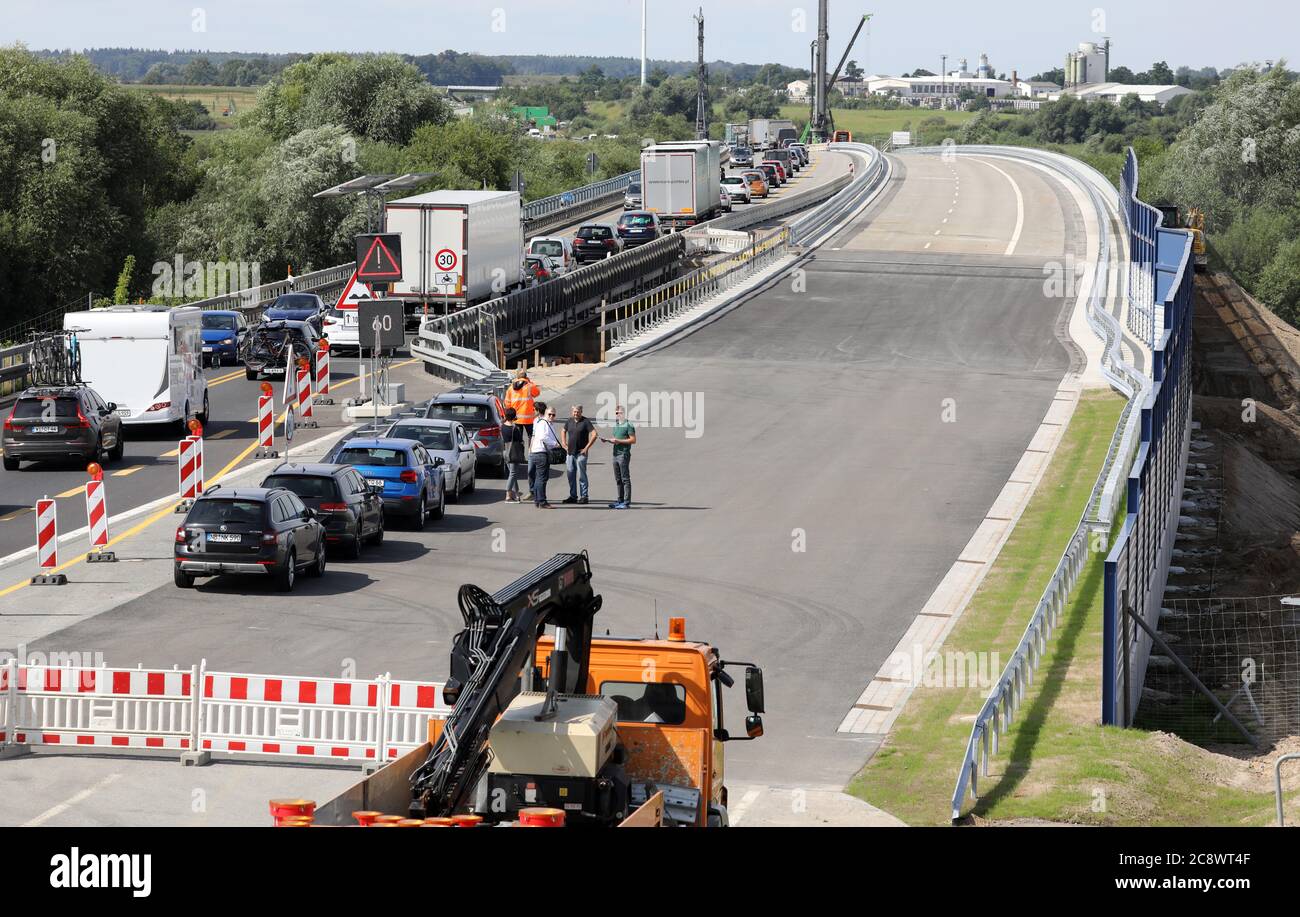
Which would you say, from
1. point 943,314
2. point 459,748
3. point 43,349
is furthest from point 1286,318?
point 459,748

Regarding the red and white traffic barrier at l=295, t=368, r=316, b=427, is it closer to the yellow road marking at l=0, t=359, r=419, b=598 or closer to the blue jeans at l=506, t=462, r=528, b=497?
the yellow road marking at l=0, t=359, r=419, b=598

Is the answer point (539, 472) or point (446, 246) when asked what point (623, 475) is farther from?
point (446, 246)

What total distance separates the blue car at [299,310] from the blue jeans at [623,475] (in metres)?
22.3

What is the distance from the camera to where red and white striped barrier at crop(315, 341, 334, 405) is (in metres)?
40.2

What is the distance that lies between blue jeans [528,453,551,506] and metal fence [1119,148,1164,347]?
19.7 metres

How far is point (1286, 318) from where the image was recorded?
88.2m

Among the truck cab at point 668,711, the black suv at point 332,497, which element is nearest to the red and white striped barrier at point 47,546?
the black suv at point 332,497

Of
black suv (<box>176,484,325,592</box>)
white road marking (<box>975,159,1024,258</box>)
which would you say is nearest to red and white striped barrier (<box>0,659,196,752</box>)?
black suv (<box>176,484,325,592</box>)

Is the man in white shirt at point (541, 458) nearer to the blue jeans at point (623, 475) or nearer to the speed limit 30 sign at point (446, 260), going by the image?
the blue jeans at point (623, 475)

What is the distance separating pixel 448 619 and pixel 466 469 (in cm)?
916

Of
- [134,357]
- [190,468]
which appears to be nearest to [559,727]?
[190,468]

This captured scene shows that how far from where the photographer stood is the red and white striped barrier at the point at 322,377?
132 ft
